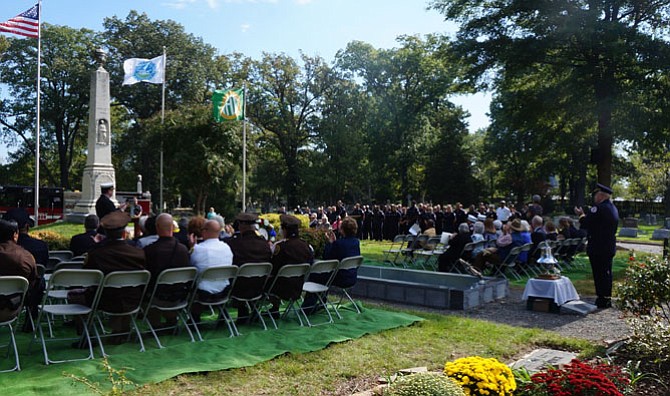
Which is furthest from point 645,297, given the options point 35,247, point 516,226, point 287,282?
point 35,247

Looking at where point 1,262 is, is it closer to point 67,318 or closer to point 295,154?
point 67,318

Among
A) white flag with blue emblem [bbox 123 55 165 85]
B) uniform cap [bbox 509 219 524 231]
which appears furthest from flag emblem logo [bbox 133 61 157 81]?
uniform cap [bbox 509 219 524 231]

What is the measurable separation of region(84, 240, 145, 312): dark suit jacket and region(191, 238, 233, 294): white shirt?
0.81 m

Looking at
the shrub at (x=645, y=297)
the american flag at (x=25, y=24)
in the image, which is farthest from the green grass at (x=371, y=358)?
the american flag at (x=25, y=24)

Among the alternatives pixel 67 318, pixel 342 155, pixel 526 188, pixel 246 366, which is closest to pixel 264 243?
pixel 246 366

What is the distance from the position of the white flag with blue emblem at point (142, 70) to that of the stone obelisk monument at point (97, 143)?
216 inches

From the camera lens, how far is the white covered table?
9.01 meters

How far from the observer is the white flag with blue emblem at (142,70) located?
2878 cm

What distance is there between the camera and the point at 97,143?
2334 centimetres

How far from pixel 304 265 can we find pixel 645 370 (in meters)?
3.91

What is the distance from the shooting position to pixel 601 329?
772 centimetres

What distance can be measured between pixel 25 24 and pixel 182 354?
69.4 feet

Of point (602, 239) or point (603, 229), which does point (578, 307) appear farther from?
point (603, 229)

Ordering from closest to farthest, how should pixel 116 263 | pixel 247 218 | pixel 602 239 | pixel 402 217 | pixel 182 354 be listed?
pixel 182 354, pixel 116 263, pixel 247 218, pixel 602 239, pixel 402 217
